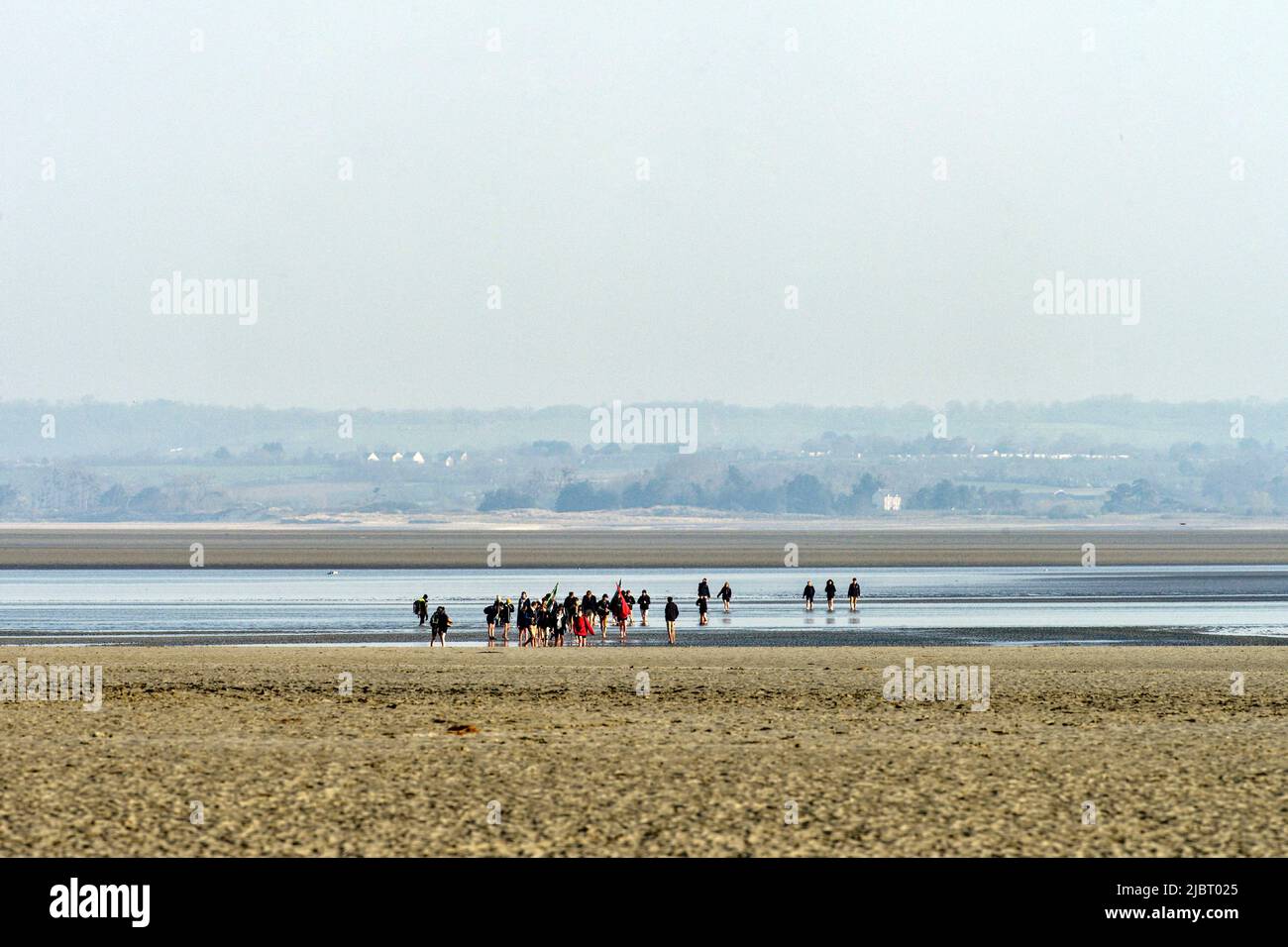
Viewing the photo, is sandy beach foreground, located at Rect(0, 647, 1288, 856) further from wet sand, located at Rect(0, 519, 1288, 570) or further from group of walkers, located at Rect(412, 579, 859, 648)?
wet sand, located at Rect(0, 519, 1288, 570)

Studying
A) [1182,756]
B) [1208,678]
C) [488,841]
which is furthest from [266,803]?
[1208,678]

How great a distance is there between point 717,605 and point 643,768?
46.2 metres

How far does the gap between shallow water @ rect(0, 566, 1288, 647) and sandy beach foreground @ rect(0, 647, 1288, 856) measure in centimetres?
1596

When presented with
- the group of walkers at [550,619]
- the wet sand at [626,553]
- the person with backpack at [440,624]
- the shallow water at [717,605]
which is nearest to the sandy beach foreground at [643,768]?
the person with backpack at [440,624]

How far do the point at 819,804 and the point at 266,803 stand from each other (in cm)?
559

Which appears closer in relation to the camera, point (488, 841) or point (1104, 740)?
point (488, 841)

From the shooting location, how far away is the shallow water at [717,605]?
154 ft

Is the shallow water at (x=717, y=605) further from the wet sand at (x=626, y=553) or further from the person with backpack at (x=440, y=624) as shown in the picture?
the wet sand at (x=626, y=553)

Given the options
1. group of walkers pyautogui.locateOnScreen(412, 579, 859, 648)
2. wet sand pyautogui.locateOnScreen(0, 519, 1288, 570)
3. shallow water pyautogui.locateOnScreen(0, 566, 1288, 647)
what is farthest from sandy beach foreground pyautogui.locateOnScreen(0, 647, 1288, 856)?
wet sand pyautogui.locateOnScreen(0, 519, 1288, 570)

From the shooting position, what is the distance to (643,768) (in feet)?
59.1

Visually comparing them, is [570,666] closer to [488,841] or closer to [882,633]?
[882,633]

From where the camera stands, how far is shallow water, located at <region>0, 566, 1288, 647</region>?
46.8m

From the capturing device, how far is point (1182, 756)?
1903 centimetres

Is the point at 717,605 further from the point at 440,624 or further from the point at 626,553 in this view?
the point at 626,553
